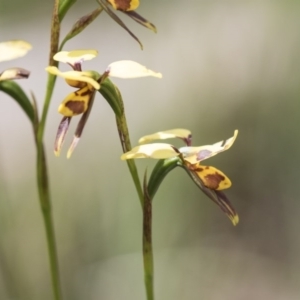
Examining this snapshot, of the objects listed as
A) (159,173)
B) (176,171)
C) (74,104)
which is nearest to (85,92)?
(74,104)

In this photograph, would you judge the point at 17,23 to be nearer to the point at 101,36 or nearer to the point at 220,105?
the point at 101,36

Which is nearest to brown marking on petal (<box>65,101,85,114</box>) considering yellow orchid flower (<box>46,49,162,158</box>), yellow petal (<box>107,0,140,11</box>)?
yellow orchid flower (<box>46,49,162,158</box>)

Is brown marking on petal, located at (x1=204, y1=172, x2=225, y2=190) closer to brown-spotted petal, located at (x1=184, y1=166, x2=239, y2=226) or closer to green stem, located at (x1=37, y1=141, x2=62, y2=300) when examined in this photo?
brown-spotted petal, located at (x1=184, y1=166, x2=239, y2=226)

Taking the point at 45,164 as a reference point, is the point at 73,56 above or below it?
above

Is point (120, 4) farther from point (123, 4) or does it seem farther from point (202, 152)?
point (202, 152)

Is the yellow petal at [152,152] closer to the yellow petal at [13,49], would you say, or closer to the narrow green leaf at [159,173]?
the narrow green leaf at [159,173]

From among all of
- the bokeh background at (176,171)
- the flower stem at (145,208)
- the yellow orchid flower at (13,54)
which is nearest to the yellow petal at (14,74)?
the yellow orchid flower at (13,54)
